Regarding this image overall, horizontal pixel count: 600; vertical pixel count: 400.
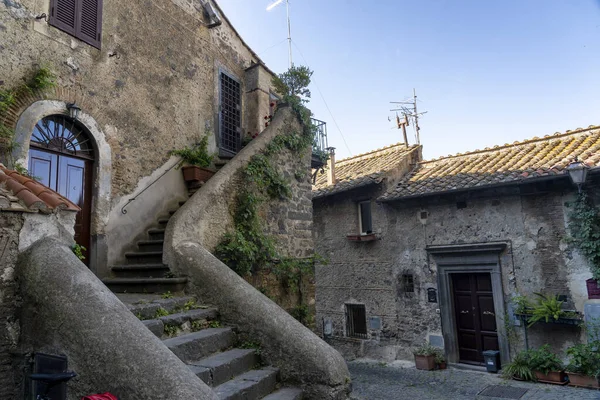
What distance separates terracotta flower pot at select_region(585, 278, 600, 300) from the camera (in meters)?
8.27

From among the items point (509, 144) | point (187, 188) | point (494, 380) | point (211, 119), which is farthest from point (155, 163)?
point (509, 144)

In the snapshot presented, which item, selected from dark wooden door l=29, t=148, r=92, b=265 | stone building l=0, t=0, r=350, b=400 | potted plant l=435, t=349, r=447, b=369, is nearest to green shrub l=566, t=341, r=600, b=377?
potted plant l=435, t=349, r=447, b=369

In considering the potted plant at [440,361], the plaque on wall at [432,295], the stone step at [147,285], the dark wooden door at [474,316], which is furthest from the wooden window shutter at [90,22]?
the potted plant at [440,361]

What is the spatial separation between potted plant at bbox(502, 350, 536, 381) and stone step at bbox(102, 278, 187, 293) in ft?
25.6

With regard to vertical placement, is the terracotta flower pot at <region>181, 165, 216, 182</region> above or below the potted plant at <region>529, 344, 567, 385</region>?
above

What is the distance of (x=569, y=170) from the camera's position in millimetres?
7953

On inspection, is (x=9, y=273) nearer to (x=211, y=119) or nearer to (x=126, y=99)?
(x=126, y=99)

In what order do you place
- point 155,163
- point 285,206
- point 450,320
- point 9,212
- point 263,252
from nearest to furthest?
point 9,212, point 263,252, point 155,163, point 285,206, point 450,320

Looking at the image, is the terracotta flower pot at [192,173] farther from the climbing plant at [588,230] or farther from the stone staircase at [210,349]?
the climbing plant at [588,230]

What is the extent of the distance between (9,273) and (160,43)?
5.08 meters

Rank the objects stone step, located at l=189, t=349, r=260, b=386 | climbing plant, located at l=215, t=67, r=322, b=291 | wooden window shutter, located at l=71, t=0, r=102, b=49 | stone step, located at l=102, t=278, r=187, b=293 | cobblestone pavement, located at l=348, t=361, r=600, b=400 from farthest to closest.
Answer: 1. cobblestone pavement, located at l=348, t=361, r=600, b=400
2. wooden window shutter, located at l=71, t=0, r=102, b=49
3. climbing plant, located at l=215, t=67, r=322, b=291
4. stone step, located at l=102, t=278, r=187, b=293
5. stone step, located at l=189, t=349, r=260, b=386

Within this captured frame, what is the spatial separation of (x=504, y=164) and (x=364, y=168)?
440 centimetres

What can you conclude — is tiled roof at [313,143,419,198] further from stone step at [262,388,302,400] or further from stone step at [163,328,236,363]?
stone step at [262,388,302,400]

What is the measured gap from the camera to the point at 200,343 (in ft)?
11.5
